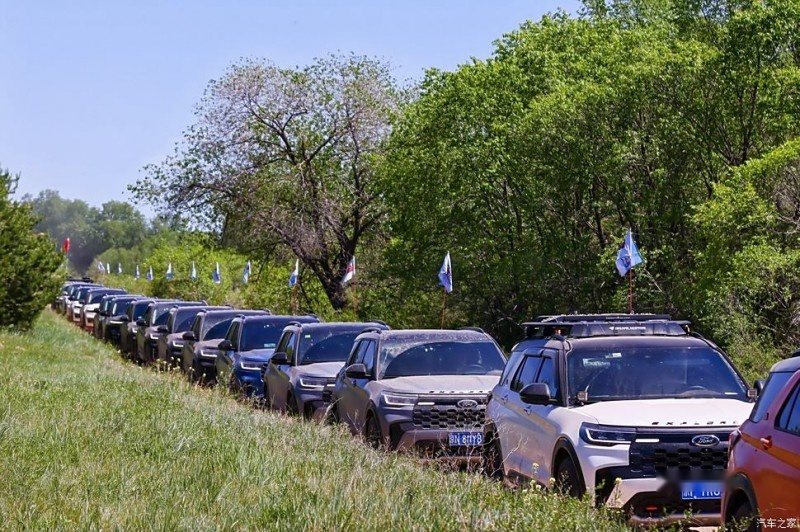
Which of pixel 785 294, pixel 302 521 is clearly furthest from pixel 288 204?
pixel 302 521

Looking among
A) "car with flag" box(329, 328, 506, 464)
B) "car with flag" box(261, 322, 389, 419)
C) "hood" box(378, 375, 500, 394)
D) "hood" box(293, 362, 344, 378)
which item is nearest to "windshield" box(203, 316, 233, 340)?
"car with flag" box(261, 322, 389, 419)

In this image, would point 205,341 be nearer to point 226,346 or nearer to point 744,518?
point 226,346

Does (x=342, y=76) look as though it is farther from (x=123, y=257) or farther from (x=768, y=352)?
(x=123, y=257)

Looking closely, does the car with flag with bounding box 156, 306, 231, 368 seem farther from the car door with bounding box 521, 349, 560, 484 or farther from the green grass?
the car door with bounding box 521, 349, 560, 484

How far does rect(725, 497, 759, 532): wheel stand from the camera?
6.97 metres

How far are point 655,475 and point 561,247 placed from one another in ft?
89.6

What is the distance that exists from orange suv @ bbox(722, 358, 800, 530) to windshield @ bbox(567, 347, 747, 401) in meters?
2.63

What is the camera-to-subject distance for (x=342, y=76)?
162ft

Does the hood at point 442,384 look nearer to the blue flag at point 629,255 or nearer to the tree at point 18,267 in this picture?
the blue flag at point 629,255

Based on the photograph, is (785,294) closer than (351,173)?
Yes

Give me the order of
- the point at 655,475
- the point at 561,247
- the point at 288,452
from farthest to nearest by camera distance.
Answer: the point at 561,247 → the point at 288,452 → the point at 655,475

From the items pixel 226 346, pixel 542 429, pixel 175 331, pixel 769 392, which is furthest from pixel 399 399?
pixel 175 331

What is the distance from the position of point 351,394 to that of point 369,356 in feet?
1.70

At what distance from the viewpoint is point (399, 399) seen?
14.1 meters
